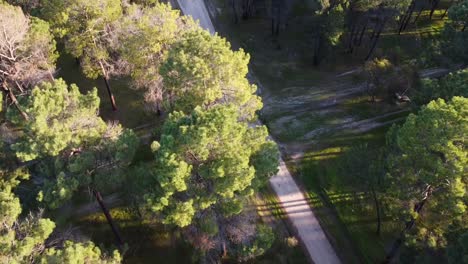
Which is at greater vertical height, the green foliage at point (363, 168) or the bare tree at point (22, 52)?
the bare tree at point (22, 52)

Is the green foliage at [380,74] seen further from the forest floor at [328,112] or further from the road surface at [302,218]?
the road surface at [302,218]

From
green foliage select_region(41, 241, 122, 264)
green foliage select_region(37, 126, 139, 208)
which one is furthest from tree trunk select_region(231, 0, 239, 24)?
green foliage select_region(41, 241, 122, 264)

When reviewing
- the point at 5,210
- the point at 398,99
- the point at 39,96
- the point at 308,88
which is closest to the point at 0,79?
the point at 39,96

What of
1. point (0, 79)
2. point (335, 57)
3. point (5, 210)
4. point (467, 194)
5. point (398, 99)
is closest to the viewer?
point (5, 210)

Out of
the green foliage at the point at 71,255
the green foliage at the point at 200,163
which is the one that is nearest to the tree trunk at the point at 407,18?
the green foliage at the point at 200,163

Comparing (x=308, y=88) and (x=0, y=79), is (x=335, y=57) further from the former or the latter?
(x=0, y=79)

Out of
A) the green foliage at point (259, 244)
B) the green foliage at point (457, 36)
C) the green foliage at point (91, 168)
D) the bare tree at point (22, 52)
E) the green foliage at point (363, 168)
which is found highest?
the bare tree at point (22, 52)

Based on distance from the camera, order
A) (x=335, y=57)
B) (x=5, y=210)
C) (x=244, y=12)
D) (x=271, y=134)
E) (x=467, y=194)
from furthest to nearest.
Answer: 1. (x=244, y=12)
2. (x=335, y=57)
3. (x=271, y=134)
4. (x=467, y=194)
5. (x=5, y=210)
